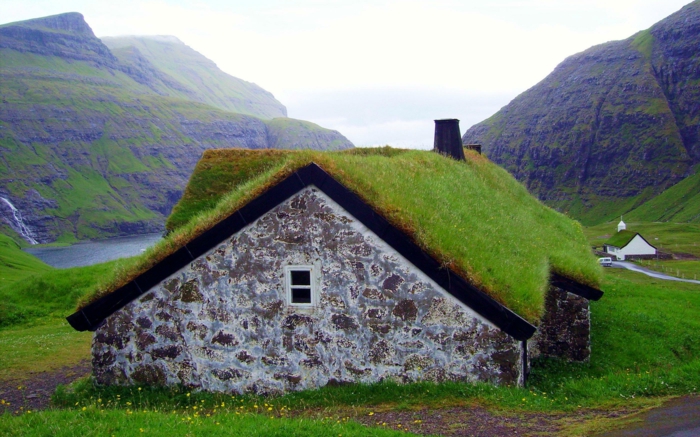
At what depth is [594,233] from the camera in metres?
161

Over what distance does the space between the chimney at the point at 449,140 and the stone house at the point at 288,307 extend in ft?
43.1

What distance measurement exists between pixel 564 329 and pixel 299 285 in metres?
7.41

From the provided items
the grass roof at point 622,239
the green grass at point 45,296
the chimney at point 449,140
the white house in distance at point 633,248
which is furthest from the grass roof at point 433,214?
the grass roof at point 622,239

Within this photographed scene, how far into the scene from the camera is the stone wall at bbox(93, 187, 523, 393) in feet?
38.4

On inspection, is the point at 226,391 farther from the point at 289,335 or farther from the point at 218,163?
the point at 218,163

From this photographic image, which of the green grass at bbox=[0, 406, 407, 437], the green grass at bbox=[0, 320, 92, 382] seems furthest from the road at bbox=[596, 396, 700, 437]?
the green grass at bbox=[0, 320, 92, 382]

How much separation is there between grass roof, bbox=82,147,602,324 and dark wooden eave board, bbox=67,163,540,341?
0.55 ft

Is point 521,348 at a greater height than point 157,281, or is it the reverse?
point 157,281

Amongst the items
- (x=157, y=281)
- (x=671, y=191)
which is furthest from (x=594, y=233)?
(x=157, y=281)

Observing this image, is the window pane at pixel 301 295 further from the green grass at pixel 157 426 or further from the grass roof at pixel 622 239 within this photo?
the grass roof at pixel 622 239

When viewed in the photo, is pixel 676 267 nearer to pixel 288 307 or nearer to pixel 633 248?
pixel 633 248

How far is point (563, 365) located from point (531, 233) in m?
4.77

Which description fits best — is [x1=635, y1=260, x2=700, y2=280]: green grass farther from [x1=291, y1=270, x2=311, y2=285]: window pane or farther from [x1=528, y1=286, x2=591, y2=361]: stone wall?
[x1=291, y1=270, x2=311, y2=285]: window pane

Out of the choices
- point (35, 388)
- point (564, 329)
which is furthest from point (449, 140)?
point (35, 388)
